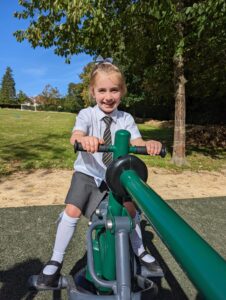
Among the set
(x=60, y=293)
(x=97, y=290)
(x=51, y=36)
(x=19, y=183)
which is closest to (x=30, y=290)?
(x=60, y=293)

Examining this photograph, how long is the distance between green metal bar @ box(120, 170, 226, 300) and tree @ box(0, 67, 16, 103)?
3787 inches

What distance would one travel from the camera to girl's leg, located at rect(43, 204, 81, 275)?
2.39 metres

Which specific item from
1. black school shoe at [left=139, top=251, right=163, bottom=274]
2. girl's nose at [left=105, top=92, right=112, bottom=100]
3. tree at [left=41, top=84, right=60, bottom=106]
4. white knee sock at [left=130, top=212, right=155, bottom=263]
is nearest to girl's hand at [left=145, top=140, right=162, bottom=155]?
girl's nose at [left=105, top=92, right=112, bottom=100]

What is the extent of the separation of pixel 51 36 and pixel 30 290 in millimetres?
6642

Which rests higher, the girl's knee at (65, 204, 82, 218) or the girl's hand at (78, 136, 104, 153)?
the girl's hand at (78, 136, 104, 153)

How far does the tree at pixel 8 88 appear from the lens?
9404cm

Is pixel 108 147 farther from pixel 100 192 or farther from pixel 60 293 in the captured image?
pixel 60 293

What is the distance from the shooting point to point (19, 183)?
19.3 ft

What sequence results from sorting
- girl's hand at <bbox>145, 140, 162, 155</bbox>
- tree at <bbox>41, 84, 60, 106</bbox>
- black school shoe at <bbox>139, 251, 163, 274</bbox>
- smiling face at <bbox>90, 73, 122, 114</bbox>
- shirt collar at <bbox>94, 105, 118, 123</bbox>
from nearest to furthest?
girl's hand at <bbox>145, 140, 162, 155</bbox> < smiling face at <bbox>90, 73, 122, 114</bbox> < shirt collar at <bbox>94, 105, 118, 123</bbox> < black school shoe at <bbox>139, 251, 163, 274</bbox> < tree at <bbox>41, 84, 60, 106</bbox>

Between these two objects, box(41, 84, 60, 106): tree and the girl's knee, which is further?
box(41, 84, 60, 106): tree

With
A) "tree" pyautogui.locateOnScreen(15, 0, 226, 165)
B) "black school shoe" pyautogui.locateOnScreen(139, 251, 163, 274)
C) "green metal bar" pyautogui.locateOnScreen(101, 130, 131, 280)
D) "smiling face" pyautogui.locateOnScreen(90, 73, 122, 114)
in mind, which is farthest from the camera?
"tree" pyautogui.locateOnScreen(15, 0, 226, 165)

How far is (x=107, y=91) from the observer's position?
233cm

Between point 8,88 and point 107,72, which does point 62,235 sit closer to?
point 107,72

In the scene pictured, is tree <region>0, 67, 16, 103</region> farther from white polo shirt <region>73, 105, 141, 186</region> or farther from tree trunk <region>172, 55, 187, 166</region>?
white polo shirt <region>73, 105, 141, 186</region>
